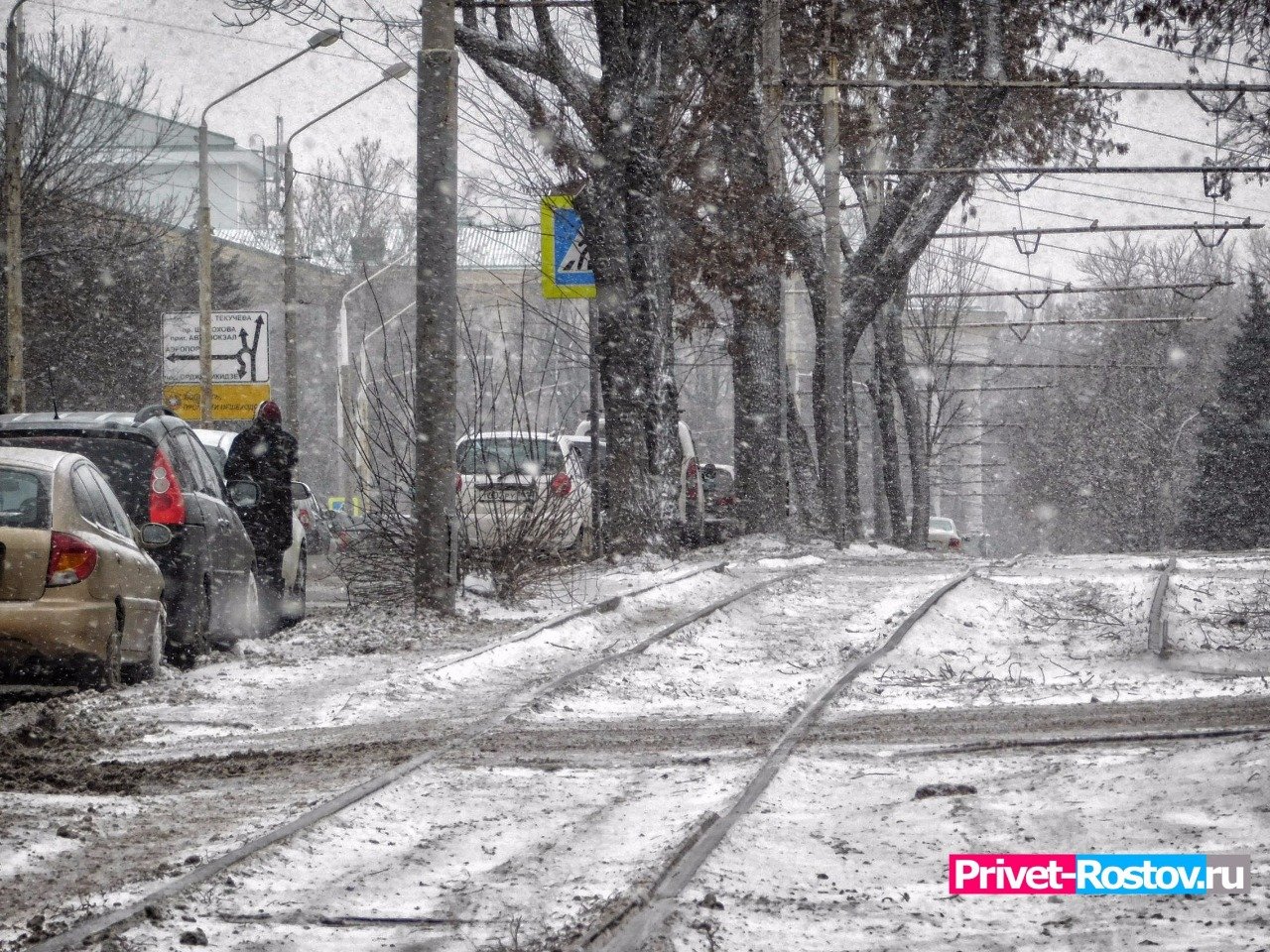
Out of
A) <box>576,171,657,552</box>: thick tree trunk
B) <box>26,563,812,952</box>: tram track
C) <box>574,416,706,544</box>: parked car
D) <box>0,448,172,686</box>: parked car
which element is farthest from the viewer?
<box>574,416,706,544</box>: parked car

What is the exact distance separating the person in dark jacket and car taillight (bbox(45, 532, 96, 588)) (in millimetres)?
3816

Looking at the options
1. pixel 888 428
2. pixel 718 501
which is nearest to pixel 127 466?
pixel 718 501

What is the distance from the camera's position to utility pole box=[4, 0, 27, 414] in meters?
19.8

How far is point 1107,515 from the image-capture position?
63.4 meters

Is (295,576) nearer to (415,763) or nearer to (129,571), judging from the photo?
(129,571)

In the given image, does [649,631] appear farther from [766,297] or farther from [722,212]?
[766,297]

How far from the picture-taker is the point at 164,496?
32.9ft

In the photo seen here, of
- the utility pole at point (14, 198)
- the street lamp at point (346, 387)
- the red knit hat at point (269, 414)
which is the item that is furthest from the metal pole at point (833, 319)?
the red knit hat at point (269, 414)

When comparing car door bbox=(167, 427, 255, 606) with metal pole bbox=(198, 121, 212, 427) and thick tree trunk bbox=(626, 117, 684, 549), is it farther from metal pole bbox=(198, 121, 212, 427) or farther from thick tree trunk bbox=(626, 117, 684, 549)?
metal pole bbox=(198, 121, 212, 427)

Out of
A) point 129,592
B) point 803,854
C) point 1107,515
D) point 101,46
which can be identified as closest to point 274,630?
point 129,592

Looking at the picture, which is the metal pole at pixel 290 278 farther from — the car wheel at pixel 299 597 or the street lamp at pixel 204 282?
the car wheel at pixel 299 597

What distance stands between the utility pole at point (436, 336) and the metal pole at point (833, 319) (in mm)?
13880

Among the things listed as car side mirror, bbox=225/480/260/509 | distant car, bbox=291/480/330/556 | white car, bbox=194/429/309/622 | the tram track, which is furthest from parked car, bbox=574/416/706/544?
car side mirror, bbox=225/480/260/509

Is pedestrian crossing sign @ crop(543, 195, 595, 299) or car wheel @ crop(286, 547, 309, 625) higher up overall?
pedestrian crossing sign @ crop(543, 195, 595, 299)
